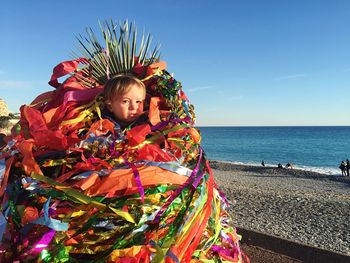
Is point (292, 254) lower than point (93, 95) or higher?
lower

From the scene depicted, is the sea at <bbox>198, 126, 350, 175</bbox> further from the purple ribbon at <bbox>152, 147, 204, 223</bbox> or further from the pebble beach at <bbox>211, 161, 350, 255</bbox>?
the purple ribbon at <bbox>152, 147, 204, 223</bbox>

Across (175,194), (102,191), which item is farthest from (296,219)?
(102,191)

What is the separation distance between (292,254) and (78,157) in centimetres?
339

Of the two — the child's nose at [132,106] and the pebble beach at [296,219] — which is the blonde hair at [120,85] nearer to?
the child's nose at [132,106]

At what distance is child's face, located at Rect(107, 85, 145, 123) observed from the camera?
307 centimetres

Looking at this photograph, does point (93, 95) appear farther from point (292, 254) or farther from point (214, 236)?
point (292, 254)

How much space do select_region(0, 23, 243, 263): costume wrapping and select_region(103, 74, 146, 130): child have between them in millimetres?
104

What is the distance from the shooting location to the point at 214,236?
10.3ft

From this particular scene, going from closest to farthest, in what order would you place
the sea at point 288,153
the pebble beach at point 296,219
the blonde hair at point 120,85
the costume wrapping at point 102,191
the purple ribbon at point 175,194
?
the costume wrapping at point 102,191 → the purple ribbon at point 175,194 → the blonde hair at point 120,85 → the pebble beach at point 296,219 → the sea at point 288,153

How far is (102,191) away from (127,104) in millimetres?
875

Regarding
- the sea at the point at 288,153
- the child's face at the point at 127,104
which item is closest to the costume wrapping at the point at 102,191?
the child's face at the point at 127,104

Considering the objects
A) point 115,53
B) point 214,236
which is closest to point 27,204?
point 214,236

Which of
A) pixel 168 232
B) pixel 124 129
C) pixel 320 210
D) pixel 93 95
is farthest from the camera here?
pixel 320 210

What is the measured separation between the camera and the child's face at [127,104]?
307 centimetres
